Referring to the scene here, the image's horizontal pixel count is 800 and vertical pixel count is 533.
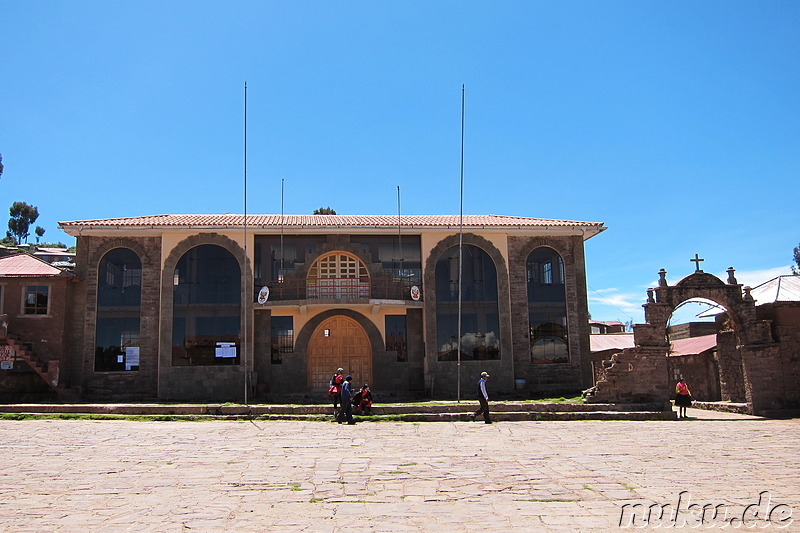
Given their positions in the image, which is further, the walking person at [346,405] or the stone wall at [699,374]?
the stone wall at [699,374]

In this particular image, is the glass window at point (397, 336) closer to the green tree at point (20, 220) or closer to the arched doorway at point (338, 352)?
the arched doorway at point (338, 352)

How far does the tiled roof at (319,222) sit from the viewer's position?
82.2 ft

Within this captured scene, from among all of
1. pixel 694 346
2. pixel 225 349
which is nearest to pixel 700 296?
pixel 694 346

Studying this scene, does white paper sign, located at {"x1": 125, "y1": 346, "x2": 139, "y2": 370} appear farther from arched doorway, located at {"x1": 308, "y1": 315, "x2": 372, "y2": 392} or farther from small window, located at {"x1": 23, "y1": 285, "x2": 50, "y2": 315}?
arched doorway, located at {"x1": 308, "y1": 315, "x2": 372, "y2": 392}

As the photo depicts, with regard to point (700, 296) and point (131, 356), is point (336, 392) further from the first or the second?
point (700, 296)

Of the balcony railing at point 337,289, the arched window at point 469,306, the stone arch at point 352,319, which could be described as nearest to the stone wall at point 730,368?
the arched window at point 469,306

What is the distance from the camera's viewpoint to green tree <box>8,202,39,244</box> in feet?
287

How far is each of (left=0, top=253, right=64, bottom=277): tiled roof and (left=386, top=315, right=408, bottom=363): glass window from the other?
12557 millimetres

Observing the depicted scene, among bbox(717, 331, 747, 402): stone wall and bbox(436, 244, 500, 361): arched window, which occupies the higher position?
bbox(436, 244, 500, 361): arched window

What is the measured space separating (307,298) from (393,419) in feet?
23.8

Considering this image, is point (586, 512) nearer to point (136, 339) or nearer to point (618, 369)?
point (618, 369)

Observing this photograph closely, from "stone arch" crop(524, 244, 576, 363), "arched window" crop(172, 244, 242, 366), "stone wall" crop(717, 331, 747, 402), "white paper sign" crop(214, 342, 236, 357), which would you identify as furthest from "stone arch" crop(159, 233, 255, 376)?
"stone wall" crop(717, 331, 747, 402)

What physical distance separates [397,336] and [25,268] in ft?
47.3

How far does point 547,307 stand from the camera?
86.5ft
